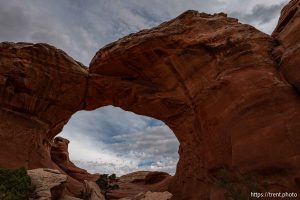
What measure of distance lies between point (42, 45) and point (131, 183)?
28.6 meters

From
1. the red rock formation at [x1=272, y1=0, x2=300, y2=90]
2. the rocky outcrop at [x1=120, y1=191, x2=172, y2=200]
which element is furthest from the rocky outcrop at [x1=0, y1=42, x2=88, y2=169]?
the red rock formation at [x1=272, y1=0, x2=300, y2=90]

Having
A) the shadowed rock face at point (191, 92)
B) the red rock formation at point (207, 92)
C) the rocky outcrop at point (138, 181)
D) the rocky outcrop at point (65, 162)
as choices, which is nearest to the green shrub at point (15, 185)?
the shadowed rock face at point (191, 92)

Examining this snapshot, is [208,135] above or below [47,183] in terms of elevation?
above

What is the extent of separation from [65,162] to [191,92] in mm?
26951

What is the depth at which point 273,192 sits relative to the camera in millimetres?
13859

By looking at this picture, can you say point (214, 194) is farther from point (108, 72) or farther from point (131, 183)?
point (131, 183)

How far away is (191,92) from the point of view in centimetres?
2198

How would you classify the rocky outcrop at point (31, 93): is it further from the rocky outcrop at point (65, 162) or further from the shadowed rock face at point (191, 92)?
the rocky outcrop at point (65, 162)

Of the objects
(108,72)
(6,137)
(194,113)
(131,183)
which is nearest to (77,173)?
(131,183)

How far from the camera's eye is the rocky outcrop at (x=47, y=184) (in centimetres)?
1802

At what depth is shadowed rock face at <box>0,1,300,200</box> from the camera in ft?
49.2

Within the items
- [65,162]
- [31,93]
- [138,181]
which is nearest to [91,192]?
[31,93]

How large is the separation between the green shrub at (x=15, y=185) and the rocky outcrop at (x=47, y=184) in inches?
22.8

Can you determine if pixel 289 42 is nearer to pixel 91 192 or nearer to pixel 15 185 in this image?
pixel 15 185
